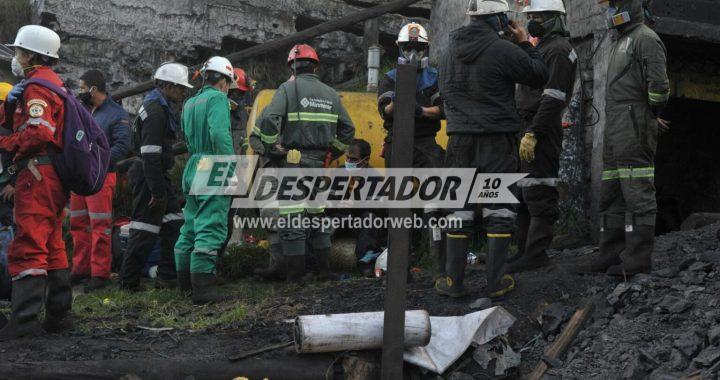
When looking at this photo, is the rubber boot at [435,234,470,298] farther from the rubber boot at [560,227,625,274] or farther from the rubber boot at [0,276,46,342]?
the rubber boot at [0,276,46,342]

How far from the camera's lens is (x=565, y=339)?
5.71 metres

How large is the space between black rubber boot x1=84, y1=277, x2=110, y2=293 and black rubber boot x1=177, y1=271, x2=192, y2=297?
3.50 ft

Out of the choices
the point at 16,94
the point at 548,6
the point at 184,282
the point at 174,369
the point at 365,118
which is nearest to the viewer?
the point at 174,369

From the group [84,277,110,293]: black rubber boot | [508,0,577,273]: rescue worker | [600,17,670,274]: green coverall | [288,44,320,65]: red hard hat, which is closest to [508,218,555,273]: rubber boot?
[508,0,577,273]: rescue worker

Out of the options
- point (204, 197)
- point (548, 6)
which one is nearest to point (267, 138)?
point (204, 197)

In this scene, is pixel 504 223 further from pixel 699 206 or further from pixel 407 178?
pixel 699 206

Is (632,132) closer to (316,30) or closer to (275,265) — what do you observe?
(275,265)

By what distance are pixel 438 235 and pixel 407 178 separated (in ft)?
7.35

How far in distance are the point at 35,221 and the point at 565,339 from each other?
11.3 ft

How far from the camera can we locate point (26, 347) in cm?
556

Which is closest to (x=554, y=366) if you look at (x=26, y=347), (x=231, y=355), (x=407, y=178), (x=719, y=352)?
(x=719, y=352)

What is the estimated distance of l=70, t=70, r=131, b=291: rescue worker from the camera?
842cm

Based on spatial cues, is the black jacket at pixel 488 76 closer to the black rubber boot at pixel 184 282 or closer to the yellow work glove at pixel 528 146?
the yellow work glove at pixel 528 146

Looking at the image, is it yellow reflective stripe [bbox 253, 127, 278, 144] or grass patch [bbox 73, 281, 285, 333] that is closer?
grass patch [bbox 73, 281, 285, 333]
